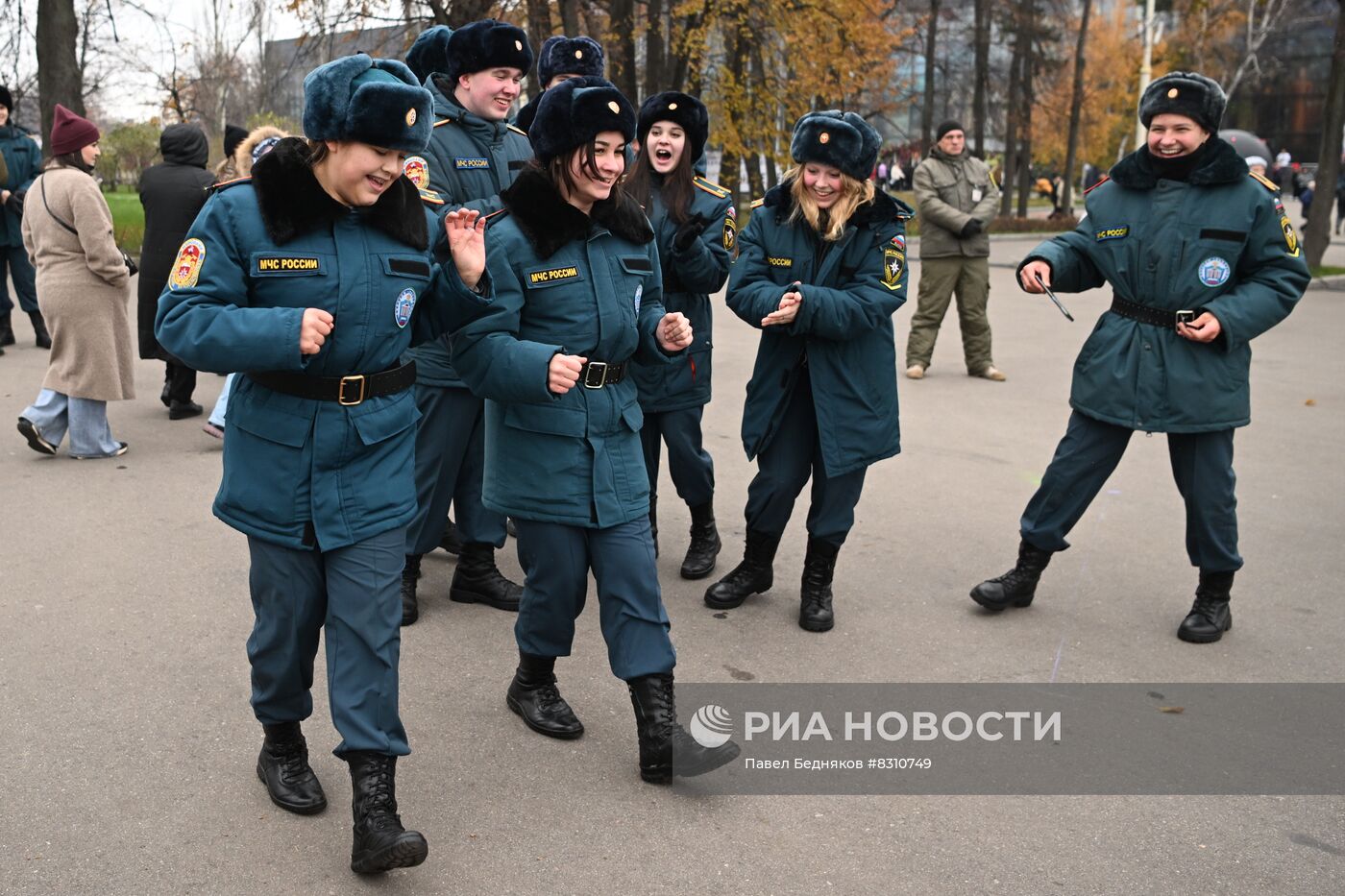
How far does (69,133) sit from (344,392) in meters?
5.39

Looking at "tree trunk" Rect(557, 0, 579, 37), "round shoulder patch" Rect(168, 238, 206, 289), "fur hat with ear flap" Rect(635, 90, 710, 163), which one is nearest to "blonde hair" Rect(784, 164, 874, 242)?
"fur hat with ear flap" Rect(635, 90, 710, 163)

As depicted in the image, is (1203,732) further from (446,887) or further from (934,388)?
(934,388)

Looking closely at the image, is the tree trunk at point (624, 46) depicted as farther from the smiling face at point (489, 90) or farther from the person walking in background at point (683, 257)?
the smiling face at point (489, 90)

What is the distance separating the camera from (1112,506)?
22.5ft

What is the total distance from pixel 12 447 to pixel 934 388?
6221 mm

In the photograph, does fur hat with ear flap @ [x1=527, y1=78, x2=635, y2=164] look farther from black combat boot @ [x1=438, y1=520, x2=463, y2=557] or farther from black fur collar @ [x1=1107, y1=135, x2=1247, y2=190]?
black combat boot @ [x1=438, y1=520, x2=463, y2=557]

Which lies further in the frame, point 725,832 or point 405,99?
point 725,832

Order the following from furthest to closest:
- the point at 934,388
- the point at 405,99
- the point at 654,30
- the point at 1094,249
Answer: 1. the point at 654,30
2. the point at 934,388
3. the point at 1094,249
4. the point at 405,99

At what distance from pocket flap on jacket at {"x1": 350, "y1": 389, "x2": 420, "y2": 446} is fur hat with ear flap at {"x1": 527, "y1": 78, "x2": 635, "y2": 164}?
2.70 ft

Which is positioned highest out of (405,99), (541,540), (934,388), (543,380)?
(405,99)

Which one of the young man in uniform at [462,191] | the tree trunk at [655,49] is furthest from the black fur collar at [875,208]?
the tree trunk at [655,49]

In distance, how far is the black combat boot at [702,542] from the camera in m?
5.76

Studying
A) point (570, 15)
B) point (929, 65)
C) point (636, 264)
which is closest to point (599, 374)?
point (636, 264)

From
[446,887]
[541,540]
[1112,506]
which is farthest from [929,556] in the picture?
[446,887]
